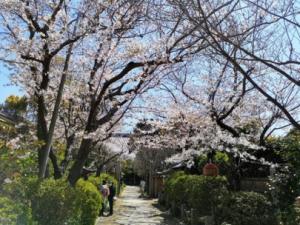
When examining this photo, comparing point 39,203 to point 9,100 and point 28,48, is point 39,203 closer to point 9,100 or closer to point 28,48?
point 28,48

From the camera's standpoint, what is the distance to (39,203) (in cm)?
966

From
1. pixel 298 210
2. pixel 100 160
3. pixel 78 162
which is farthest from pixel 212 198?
pixel 100 160

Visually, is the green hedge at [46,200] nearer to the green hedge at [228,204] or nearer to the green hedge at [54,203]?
the green hedge at [54,203]

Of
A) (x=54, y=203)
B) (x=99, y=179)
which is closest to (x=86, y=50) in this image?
(x=54, y=203)

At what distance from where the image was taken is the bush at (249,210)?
38.1 feet

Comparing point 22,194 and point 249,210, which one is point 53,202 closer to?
point 22,194

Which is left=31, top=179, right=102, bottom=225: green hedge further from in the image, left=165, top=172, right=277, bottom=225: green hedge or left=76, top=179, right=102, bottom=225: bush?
left=165, top=172, right=277, bottom=225: green hedge

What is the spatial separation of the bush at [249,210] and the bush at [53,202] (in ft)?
13.9

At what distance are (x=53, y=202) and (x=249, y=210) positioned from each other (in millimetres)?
4991

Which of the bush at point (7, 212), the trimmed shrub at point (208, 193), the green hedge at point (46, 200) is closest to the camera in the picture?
the bush at point (7, 212)

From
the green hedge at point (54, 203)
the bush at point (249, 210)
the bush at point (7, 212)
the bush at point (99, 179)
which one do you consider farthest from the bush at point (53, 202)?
the bush at point (99, 179)

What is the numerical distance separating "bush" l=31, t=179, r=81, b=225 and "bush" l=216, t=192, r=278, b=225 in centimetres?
423

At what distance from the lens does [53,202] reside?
386 inches

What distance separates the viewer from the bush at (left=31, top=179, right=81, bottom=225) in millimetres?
9664
